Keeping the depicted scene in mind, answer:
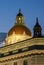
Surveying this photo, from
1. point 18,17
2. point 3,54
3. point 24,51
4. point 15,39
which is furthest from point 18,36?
point 24,51

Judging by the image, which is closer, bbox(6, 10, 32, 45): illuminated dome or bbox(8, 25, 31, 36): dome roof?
bbox(6, 10, 32, 45): illuminated dome

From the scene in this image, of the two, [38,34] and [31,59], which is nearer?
[31,59]

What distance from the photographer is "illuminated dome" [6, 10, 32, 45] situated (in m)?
104

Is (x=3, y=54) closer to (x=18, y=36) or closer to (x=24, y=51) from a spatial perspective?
(x=24, y=51)

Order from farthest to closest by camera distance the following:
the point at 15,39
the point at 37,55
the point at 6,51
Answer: the point at 15,39
the point at 6,51
the point at 37,55

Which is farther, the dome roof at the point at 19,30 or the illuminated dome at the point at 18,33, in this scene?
the dome roof at the point at 19,30

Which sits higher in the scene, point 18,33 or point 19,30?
point 19,30

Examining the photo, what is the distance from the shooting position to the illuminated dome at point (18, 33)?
10438cm

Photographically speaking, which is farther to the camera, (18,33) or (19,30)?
(18,33)

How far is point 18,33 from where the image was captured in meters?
105

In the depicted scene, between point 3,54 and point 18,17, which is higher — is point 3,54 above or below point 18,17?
below

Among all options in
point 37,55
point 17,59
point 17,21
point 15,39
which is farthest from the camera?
point 17,21

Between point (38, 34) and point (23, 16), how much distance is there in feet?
127

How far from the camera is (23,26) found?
10894cm
